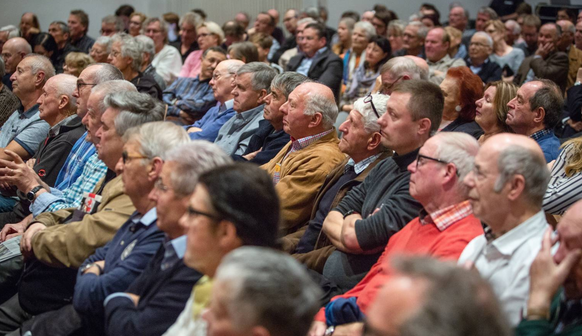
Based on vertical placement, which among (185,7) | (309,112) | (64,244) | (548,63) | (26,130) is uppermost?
(309,112)

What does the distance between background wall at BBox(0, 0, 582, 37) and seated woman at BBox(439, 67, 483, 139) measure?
7.38 meters

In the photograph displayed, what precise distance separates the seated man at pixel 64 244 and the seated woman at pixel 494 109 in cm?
197

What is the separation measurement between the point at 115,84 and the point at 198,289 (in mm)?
2007

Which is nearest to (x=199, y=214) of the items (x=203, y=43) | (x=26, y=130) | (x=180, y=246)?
(x=180, y=246)

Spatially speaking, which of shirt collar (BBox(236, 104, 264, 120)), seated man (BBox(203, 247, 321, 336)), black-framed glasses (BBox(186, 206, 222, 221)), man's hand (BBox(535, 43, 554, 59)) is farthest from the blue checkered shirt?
man's hand (BBox(535, 43, 554, 59))

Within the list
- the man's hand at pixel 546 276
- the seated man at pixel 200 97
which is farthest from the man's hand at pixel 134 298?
the seated man at pixel 200 97

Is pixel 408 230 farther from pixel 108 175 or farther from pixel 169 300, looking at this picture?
pixel 108 175

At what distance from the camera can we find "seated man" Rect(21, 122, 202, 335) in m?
2.22

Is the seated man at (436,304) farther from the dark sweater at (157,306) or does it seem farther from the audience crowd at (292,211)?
the dark sweater at (157,306)

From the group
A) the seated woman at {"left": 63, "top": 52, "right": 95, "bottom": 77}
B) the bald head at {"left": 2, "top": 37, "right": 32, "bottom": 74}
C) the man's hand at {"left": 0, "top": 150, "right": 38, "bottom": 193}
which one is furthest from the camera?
the bald head at {"left": 2, "top": 37, "right": 32, "bottom": 74}

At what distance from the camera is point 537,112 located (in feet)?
Answer: 12.0

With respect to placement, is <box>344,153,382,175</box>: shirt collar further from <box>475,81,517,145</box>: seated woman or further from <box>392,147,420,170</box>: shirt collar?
<box>475,81,517,145</box>: seated woman

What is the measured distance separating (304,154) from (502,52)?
16.3 feet

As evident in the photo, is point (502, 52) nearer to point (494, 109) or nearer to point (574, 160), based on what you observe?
point (494, 109)
